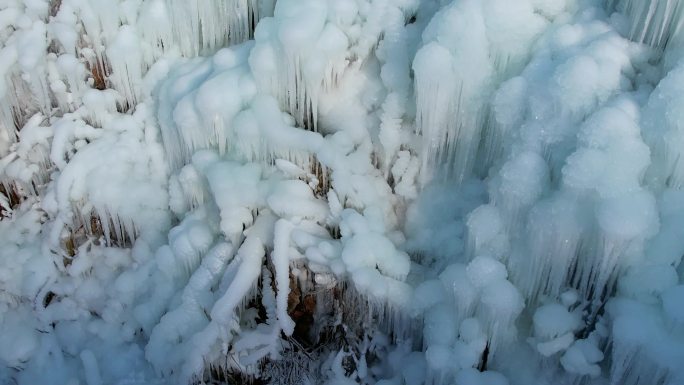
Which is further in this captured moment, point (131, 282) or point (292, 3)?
point (131, 282)

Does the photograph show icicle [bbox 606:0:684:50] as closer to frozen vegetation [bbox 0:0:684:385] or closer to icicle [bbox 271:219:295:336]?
frozen vegetation [bbox 0:0:684:385]

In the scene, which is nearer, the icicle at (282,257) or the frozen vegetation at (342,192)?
the frozen vegetation at (342,192)

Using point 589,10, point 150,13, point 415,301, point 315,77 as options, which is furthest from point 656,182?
point 150,13

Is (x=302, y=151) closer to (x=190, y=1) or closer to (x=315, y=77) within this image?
(x=315, y=77)

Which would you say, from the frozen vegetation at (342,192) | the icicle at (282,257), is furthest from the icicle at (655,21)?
the icicle at (282,257)

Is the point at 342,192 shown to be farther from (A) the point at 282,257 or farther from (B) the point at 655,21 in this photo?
(B) the point at 655,21

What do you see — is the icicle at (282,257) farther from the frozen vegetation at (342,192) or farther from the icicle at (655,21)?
the icicle at (655,21)

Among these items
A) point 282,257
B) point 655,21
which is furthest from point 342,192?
point 655,21

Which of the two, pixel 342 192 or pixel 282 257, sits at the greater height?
pixel 342 192
